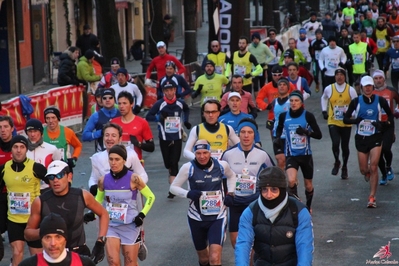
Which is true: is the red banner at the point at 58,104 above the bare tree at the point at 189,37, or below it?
below

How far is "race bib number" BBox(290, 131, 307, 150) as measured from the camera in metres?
13.1

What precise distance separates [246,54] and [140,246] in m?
12.9

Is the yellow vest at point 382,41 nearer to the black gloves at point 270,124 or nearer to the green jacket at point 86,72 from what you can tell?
the green jacket at point 86,72

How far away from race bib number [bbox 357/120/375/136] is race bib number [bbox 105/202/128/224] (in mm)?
5473

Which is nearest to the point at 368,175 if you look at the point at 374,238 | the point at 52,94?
the point at 374,238

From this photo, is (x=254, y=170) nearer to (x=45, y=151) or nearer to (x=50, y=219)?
(x=45, y=151)

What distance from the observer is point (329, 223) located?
13008 millimetres

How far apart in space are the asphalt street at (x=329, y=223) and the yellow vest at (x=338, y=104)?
3.05 ft

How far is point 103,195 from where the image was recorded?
9570 mm

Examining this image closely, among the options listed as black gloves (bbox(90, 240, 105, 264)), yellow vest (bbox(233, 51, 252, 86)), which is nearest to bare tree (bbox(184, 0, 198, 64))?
yellow vest (bbox(233, 51, 252, 86))

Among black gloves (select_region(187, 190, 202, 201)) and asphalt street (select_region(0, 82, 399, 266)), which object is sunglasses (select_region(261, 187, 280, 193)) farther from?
asphalt street (select_region(0, 82, 399, 266))

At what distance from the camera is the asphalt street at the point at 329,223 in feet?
37.2

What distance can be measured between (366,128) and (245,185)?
4.04 metres

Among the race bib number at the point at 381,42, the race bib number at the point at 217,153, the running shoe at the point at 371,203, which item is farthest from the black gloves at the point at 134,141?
the race bib number at the point at 381,42
